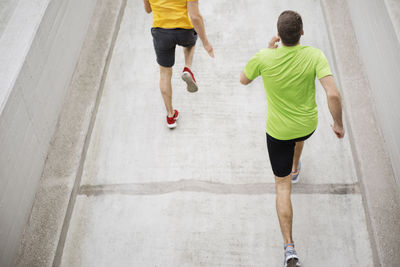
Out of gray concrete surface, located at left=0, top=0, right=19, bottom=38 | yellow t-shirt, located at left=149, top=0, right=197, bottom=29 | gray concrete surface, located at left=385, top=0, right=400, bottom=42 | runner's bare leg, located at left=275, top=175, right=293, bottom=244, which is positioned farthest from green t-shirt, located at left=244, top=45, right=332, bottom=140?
gray concrete surface, located at left=0, top=0, right=19, bottom=38

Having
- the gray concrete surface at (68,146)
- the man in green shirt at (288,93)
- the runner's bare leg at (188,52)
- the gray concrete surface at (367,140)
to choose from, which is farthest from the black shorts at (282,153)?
the gray concrete surface at (68,146)

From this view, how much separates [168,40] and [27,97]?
1.20 metres

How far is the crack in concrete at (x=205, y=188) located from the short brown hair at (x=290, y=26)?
52.9 inches

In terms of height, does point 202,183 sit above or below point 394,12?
below

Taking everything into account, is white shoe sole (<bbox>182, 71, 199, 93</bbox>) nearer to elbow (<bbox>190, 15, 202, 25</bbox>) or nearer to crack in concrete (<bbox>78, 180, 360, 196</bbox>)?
elbow (<bbox>190, 15, 202, 25</bbox>)

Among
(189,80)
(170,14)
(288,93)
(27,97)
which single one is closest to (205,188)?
(189,80)

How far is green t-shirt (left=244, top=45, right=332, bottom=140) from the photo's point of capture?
203 centimetres

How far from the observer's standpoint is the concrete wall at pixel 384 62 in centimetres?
282

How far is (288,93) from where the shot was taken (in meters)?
2.13

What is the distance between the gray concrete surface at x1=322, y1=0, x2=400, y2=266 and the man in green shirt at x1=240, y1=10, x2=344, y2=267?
0.76 m

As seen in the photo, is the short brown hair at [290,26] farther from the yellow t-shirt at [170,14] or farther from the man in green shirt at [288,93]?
the yellow t-shirt at [170,14]

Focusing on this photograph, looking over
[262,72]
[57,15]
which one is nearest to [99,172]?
[57,15]

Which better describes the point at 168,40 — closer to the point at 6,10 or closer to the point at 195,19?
the point at 195,19

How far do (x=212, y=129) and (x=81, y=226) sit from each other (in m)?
1.39
